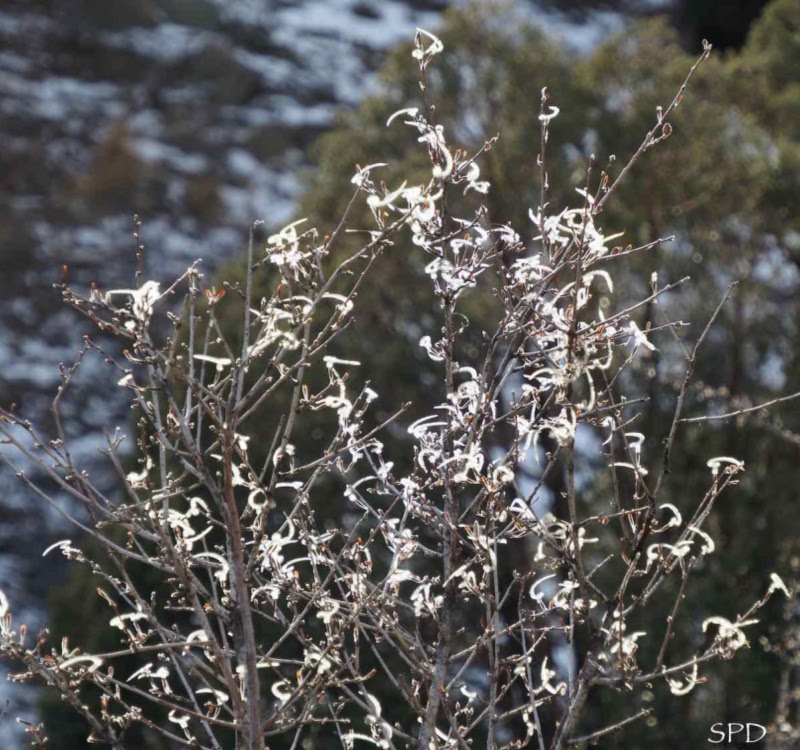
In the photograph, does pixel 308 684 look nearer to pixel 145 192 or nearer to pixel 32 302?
pixel 32 302

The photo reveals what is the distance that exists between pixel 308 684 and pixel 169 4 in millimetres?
21561

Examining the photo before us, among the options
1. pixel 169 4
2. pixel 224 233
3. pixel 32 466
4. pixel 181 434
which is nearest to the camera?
pixel 181 434

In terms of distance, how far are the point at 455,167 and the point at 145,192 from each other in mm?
18482

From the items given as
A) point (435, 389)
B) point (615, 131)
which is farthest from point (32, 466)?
point (615, 131)

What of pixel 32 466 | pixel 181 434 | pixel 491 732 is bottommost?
pixel 32 466

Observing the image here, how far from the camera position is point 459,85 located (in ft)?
35.7

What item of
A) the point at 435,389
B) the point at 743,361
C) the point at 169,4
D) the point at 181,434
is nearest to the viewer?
the point at 181,434

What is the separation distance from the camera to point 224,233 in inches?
758

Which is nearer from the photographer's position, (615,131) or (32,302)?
(615,131)

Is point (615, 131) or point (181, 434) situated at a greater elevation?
point (181, 434)

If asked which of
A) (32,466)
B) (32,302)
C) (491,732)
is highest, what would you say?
(491,732)

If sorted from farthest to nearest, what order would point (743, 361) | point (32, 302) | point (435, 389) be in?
point (32, 302) → point (743, 361) → point (435, 389)

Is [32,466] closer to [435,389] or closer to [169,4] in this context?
[435,389]

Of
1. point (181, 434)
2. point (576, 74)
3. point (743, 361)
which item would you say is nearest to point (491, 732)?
point (181, 434)
